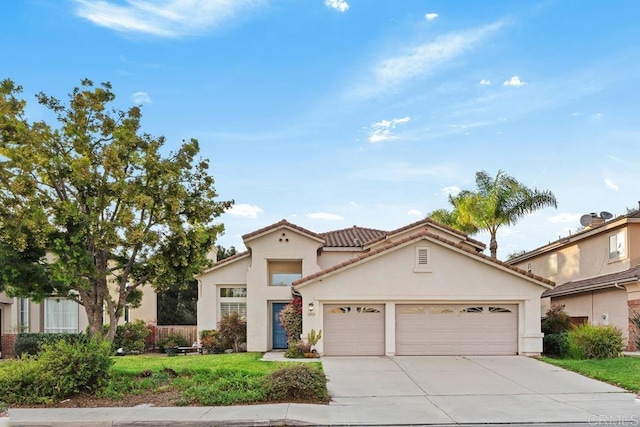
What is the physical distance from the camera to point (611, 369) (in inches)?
704

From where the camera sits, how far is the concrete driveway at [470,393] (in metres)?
12.3

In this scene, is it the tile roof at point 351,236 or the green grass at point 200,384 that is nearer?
the green grass at point 200,384

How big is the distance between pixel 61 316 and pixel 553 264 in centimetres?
2445

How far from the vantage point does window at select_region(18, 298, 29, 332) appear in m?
28.5

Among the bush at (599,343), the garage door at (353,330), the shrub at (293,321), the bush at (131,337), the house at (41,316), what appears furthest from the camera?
the bush at (131,337)

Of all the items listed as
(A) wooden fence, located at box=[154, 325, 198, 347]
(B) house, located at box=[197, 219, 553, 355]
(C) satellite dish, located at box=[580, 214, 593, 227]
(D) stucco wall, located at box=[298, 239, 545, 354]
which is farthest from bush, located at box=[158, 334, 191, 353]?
(C) satellite dish, located at box=[580, 214, 593, 227]

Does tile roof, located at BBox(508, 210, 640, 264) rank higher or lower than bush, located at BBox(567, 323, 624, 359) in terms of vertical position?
higher

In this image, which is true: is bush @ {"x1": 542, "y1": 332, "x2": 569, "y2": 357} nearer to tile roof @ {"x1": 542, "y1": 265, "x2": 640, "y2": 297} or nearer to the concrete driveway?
the concrete driveway

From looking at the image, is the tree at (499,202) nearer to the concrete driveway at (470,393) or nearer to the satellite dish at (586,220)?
the satellite dish at (586,220)

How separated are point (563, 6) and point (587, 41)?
1.82m

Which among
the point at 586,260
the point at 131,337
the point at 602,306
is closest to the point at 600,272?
the point at 586,260

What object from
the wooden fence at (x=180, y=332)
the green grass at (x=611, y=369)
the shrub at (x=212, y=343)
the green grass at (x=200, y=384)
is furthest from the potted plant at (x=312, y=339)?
the wooden fence at (x=180, y=332)

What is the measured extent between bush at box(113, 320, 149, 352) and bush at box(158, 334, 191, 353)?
1.06 m

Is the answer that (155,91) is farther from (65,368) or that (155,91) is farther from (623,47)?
(623,47)
